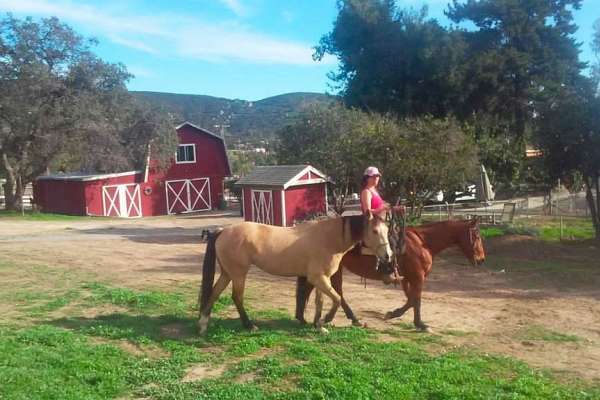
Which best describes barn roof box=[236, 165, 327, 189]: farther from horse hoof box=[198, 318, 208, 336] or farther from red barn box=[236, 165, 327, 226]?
horse hoof box=[198, 318, 208, 336]

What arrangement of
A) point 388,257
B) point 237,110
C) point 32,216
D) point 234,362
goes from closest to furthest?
point 234,362 < point 388,257 < point 32,216 < point 237,110

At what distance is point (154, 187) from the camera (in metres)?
41.3

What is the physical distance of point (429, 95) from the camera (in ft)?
115

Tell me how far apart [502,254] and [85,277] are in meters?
11.3

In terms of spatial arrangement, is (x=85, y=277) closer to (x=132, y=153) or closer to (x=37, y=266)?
(x=37, y=266)

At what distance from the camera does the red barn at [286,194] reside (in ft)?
79.5

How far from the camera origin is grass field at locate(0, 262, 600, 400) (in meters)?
5.41

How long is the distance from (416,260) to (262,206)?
1704 cm

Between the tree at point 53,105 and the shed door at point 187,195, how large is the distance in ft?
16.3

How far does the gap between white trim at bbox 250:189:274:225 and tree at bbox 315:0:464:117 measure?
11.9 m

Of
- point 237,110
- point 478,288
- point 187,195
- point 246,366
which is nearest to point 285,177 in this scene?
point 478,288

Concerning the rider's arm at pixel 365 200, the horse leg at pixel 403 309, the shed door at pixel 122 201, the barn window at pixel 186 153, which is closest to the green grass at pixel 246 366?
the horse leg at pixel 403 309

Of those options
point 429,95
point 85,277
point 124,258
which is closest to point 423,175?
point 124,258

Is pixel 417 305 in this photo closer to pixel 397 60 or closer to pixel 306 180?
pixel 306 180
